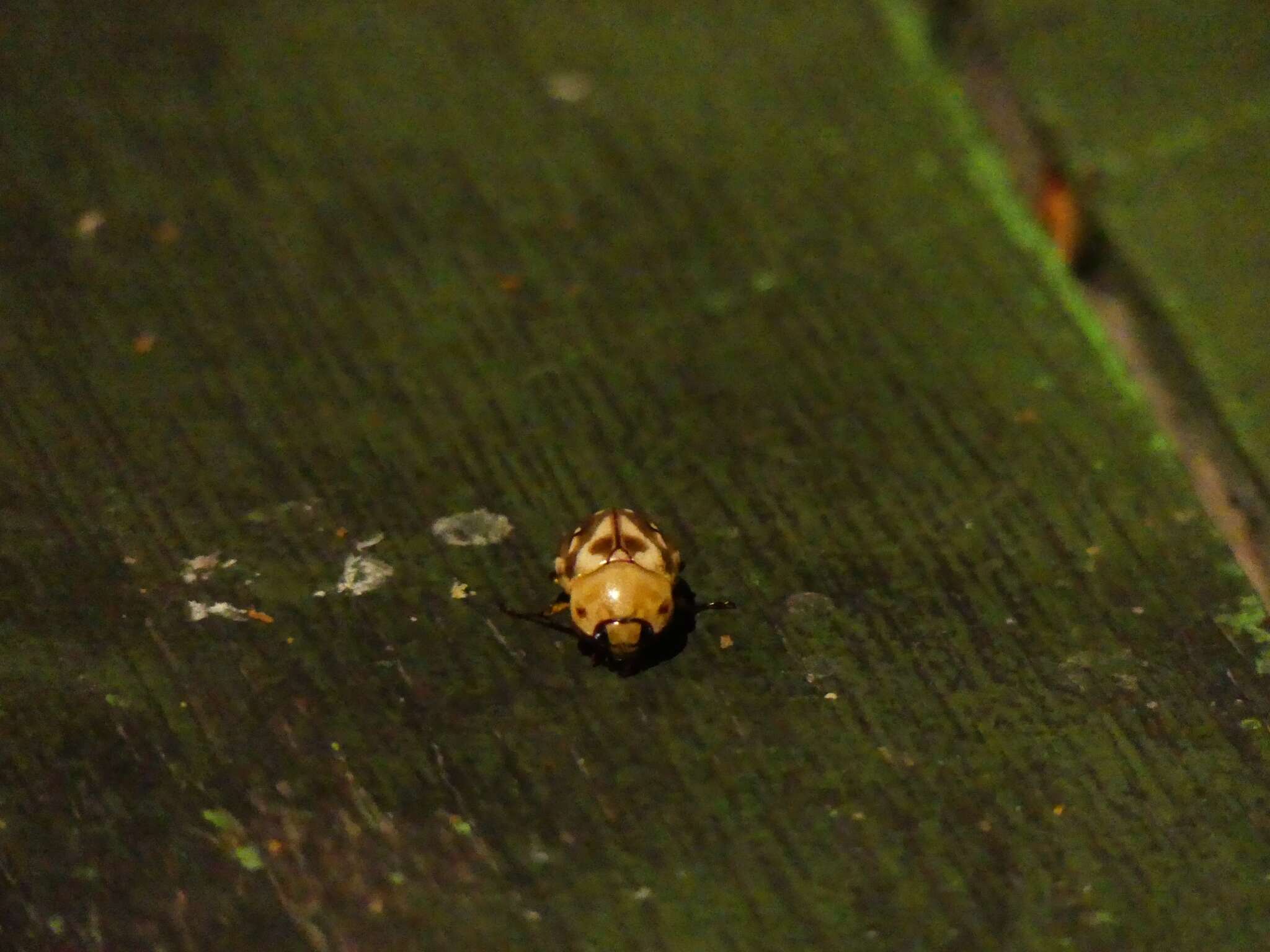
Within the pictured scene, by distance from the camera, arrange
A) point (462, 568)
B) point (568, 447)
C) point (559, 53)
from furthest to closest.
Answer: point (559, 53), point (568, 447), point (462, 568)

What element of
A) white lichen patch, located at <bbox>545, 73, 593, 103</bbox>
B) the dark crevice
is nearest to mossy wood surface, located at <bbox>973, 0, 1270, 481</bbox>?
the dark crevice

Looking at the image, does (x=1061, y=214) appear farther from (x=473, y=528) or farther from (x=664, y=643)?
(x=473, y=528)

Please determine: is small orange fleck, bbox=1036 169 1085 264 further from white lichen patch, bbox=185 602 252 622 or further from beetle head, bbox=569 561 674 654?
white lichen patch, bbox=185 602 252 622

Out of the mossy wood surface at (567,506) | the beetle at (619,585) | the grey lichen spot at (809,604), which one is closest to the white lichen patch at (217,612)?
the mossy wood surface at (567,506)

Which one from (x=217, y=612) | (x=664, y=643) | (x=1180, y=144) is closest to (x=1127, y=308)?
(x=1180, y=144)

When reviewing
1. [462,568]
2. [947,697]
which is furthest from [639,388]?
[947,697]

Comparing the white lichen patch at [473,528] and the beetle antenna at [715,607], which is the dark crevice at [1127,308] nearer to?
the beetle antenna at [715,607]

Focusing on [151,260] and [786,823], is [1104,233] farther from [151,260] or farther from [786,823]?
[151,260]
